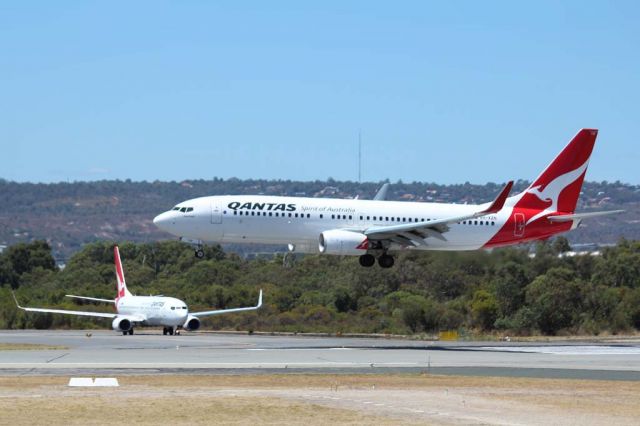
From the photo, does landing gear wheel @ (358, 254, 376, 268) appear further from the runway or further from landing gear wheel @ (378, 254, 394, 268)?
the runway

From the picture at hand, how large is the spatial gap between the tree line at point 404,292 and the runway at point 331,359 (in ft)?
30.2

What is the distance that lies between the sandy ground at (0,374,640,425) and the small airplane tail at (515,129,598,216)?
24.5m

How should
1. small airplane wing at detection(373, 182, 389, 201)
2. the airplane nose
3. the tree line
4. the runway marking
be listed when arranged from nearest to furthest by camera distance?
the runway marking → the airplane nose → small airplane wing at detection(373, 182, 389, 201) → the tree line

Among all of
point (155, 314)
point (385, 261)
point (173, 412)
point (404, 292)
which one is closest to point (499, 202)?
point (385, 261)

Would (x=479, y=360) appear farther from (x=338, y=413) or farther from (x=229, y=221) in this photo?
(x=338, y=413)

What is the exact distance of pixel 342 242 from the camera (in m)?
54.4

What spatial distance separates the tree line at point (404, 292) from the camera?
79.9 m

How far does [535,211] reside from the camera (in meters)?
59.2

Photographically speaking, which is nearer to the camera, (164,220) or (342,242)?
(342,242)

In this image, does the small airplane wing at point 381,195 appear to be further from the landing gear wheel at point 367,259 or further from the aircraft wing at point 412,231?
the landing gear wheel at point 367,259

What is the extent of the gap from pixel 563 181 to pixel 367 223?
1106 centimetres

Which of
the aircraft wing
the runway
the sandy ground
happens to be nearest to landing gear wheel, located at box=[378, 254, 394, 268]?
the aircraft wing

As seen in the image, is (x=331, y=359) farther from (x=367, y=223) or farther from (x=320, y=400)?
(x=320, y=400)

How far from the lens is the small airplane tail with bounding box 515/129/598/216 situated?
59.7m
